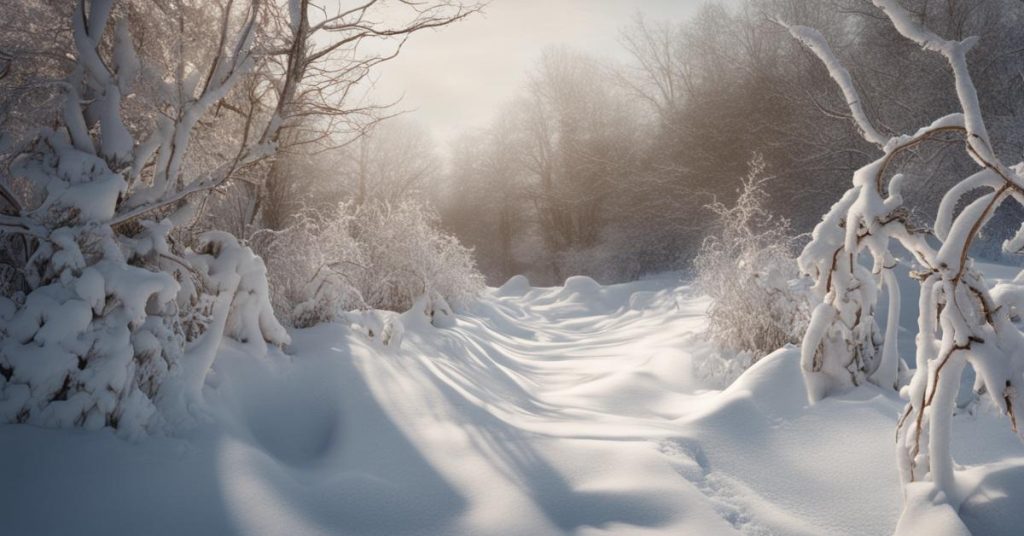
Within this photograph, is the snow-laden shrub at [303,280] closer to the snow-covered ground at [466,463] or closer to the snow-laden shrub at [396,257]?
the snow-covered ground at [466,463]

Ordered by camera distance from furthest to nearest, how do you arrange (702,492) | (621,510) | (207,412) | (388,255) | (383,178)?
(383,178), (388,255), (207,412), (702,492), (621,510)

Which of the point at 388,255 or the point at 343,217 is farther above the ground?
the point at 343,217

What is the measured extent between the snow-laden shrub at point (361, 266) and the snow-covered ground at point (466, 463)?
43.9 inches

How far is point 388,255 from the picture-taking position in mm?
8102

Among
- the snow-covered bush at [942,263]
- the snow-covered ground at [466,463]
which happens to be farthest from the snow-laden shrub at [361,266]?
the snow-covered bush at [942,263]

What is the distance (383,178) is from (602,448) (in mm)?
23241

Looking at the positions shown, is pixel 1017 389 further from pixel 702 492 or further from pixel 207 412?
pixel 207 412

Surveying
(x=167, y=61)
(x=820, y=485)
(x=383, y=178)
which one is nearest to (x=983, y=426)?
(x=820, y=485)

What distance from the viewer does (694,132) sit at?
19.6 m

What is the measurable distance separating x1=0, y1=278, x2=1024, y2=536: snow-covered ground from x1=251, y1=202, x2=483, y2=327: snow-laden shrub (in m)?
1.11

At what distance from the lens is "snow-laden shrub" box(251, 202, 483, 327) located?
5.02 m

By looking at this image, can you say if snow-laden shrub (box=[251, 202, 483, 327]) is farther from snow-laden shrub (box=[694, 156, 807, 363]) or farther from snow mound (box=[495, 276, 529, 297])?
snow mound (box=[495, 276, 529, 297])

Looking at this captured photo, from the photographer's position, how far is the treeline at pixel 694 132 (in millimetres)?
13102

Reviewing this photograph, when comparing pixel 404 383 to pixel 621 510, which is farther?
pixel 404 383
